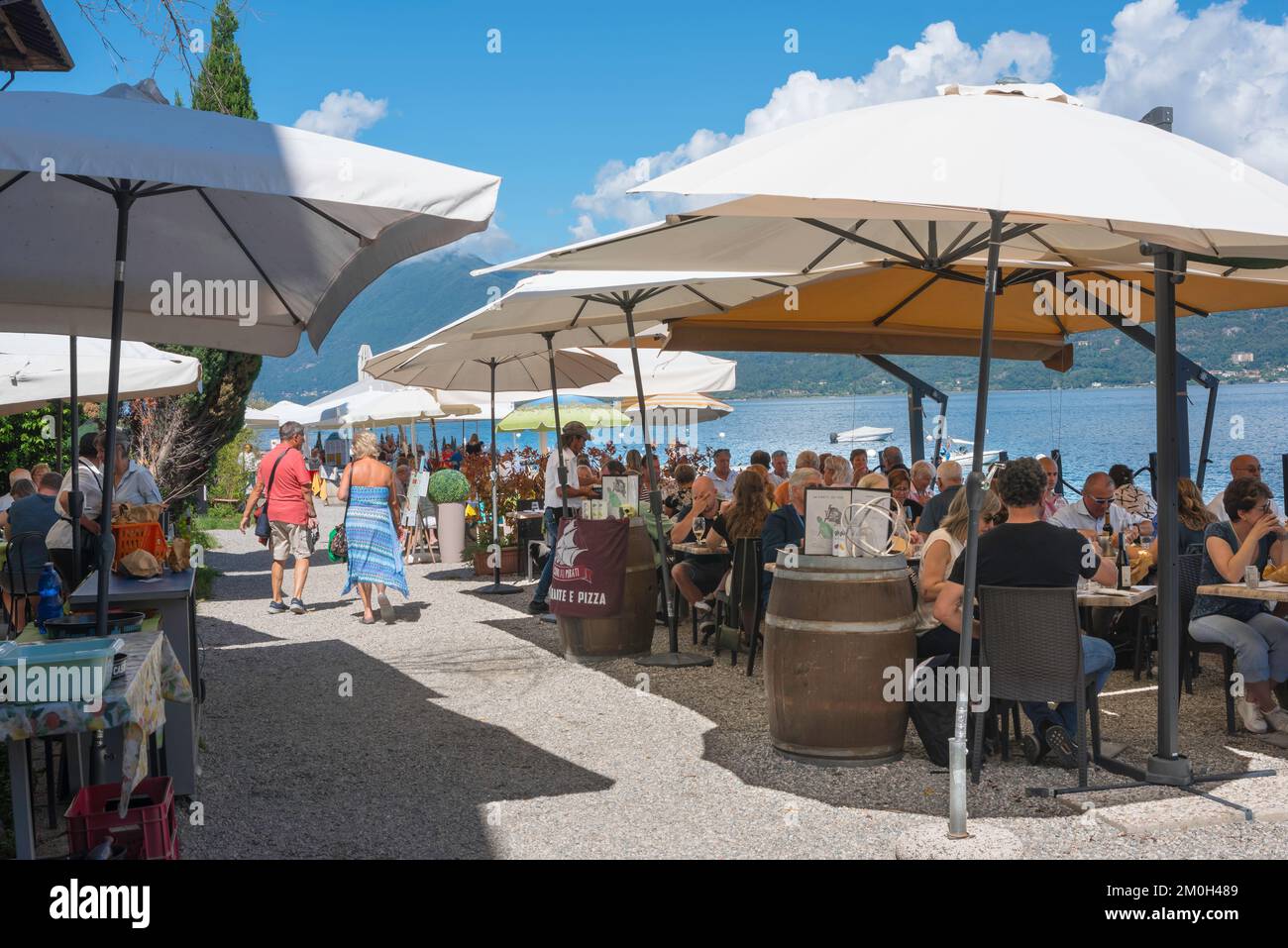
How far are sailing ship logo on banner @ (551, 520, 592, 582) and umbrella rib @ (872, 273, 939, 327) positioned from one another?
10.8 ft

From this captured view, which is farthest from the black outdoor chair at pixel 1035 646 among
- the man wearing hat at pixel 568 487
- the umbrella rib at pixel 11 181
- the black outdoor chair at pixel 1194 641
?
the man wearing hat at pixel 568 487

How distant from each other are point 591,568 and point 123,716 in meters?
5.15

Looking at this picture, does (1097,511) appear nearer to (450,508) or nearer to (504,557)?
(504,557)

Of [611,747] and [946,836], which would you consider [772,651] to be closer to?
[611,747]

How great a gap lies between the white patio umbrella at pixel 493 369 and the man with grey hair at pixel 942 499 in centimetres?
422

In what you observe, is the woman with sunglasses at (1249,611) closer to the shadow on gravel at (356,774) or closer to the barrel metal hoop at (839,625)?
the barrel metal hoop at (839,625)

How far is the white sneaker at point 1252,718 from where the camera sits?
6566 mm

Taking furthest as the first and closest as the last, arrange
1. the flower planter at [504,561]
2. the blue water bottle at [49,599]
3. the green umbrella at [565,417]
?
the green umbrella at [565,417], the flower planter at [504,561], the blue water bottle at [49,599]

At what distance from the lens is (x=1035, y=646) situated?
5551 mm

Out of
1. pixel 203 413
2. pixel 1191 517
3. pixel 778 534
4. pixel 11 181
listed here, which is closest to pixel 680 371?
pixel 203 413

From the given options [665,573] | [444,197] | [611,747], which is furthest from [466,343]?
[444,197]

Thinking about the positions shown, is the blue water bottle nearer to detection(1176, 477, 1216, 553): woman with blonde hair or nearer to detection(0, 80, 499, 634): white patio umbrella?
detection(0, 80, 499, 634): white patio umbrella

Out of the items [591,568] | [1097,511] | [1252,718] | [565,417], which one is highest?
[565,417]
